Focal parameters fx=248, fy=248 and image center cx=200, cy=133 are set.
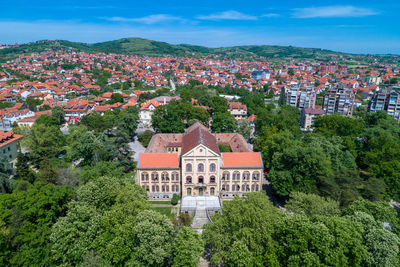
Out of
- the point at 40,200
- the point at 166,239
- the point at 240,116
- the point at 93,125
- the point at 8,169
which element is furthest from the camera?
the point at 240,116

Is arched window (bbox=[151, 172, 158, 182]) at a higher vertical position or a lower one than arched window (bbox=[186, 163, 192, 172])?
lower

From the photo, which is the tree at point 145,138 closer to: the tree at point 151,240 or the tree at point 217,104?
the tree at point 217,104

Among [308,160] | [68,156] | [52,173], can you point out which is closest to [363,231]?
[308,160]

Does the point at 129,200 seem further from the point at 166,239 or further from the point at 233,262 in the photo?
the point at 233,262

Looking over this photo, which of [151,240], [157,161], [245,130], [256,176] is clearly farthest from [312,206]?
[245,130]

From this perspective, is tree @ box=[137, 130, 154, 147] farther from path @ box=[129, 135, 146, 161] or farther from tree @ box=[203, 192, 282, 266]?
tree @ box=[203, 192, 282, 266]

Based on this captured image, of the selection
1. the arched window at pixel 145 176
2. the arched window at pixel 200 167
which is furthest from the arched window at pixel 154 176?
the arched window at pixel 200 167

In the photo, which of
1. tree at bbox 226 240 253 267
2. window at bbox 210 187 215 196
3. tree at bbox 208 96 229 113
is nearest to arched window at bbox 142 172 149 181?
window at bbox 210 187 215 196

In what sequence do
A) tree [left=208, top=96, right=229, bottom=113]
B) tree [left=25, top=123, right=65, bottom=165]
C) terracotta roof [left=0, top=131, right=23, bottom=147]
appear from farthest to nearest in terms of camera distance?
tree [left=208, top=96, right=229, bottom=113] < tree [left=25, top=123, right=65, bottom=165] < terracotta roof [left=0, top=131, right=23, bottom=147]
